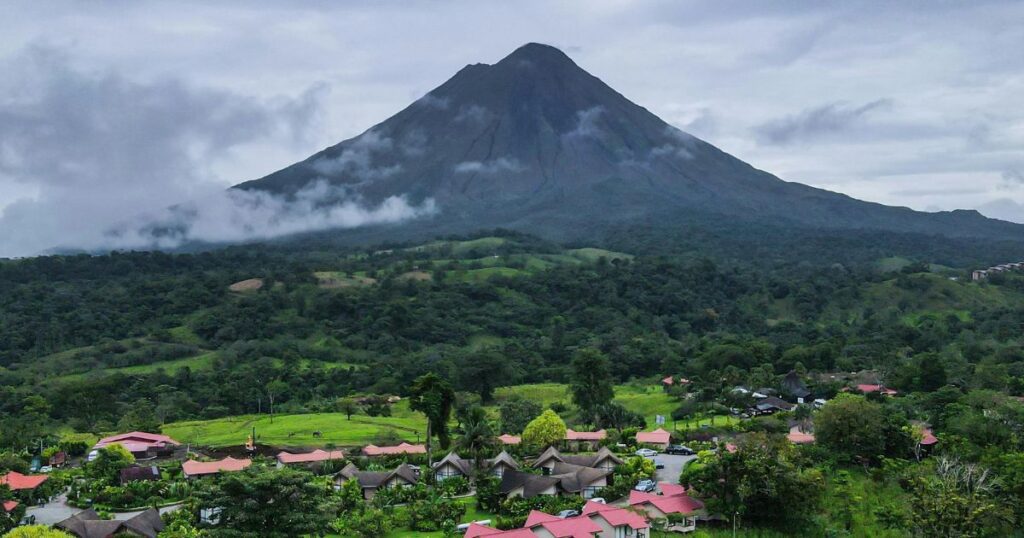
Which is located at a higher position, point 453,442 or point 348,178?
point 348,178

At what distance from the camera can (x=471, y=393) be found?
172ft


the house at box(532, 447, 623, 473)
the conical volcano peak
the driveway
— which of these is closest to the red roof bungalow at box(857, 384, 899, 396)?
the driveway

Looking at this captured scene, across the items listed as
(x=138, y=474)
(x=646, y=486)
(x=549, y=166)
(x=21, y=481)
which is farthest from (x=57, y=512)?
(x=549, y=166)

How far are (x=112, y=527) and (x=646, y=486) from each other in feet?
49.1

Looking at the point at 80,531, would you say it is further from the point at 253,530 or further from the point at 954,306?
the point at 954,306

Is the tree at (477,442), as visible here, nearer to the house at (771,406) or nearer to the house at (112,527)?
the house at (112,527)

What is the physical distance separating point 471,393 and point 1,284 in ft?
170

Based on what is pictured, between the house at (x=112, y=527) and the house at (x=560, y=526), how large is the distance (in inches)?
395

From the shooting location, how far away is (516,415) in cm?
3981

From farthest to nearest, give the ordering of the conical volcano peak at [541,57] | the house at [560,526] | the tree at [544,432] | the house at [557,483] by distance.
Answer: the conical volcano peak at [541,57], the tree at [544,432], the house at [557,483], the house at [560,526]

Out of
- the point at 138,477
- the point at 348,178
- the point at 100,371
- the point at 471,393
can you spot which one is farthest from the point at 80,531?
the point at 348,178

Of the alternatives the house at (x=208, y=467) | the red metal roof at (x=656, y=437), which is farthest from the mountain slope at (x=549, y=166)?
the house at (x=208, y=467)

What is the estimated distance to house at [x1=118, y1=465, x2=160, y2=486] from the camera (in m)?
31.7

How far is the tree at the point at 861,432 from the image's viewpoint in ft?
97.3
